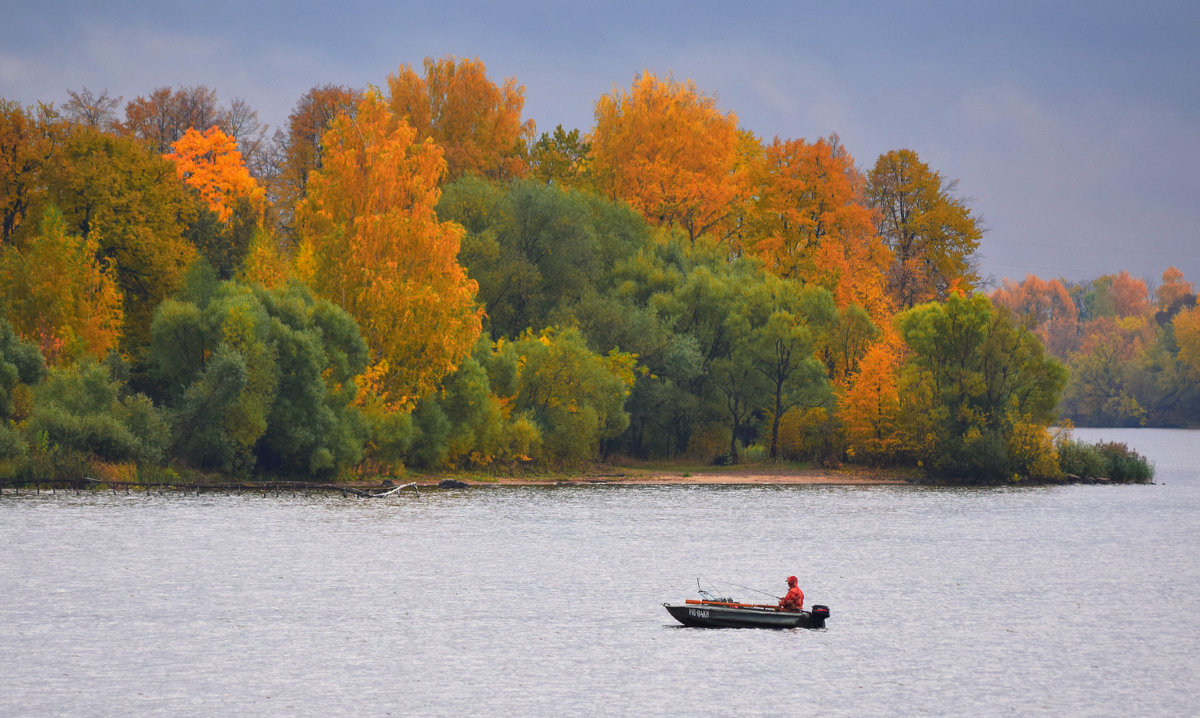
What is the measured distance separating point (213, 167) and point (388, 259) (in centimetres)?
2767

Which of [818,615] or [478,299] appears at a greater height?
[478,299]

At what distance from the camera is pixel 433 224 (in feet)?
243

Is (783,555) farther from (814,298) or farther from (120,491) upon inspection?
(814,298)

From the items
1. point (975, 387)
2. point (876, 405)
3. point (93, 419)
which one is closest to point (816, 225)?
point (876, 405)

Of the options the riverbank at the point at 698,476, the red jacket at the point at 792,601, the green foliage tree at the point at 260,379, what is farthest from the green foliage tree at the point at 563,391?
the red jacket at the point at 792,601

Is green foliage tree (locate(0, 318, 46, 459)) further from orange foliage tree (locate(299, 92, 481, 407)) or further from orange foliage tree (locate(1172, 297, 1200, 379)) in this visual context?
orange foliage tree (locate(1172, 297, 1200, 379))

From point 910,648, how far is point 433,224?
A: 46.9 m

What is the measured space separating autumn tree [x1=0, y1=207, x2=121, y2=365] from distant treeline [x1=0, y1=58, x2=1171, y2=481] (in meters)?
0.13

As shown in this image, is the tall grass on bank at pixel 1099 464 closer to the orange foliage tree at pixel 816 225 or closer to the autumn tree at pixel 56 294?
the orange foliage tree at pixel 816 225

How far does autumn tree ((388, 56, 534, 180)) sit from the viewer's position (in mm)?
100375

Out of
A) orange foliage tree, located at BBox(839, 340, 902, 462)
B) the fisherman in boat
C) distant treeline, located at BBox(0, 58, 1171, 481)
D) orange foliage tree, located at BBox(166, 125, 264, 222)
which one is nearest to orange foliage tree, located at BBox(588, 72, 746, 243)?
distant treeline, located at BBox(0, 58, 1171, 481)

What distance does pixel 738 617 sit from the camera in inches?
1375

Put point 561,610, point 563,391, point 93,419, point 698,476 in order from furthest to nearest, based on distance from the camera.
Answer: point 698,476 → point 563,391 → point 93,419 → point 561,610

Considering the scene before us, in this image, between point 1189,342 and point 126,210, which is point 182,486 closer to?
point 126,210
